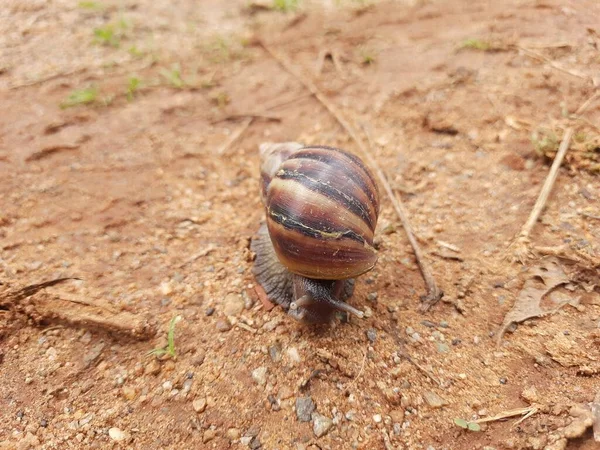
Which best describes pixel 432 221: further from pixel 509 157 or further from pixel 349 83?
pixel 349 83

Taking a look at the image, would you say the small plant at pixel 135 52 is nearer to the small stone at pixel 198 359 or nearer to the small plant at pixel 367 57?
the small plant at pixel 367 57

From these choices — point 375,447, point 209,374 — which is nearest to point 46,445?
point 209,374

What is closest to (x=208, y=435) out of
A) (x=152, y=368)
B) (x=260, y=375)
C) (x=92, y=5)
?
(x=260, y=375)

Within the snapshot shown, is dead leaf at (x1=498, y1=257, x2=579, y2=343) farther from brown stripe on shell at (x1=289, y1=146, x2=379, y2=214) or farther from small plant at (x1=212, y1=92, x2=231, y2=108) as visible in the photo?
small plant at (x1=212, y1=92, x2=231, y2=108)

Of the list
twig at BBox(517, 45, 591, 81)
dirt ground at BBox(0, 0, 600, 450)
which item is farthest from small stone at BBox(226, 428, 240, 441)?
twig at BBox(517, 45, 591, 81)

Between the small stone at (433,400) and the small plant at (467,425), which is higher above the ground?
the small plant at (467,425)

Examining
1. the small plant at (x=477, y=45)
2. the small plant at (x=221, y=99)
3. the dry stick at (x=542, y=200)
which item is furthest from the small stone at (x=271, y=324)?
the small plant at (x=477, y=45)

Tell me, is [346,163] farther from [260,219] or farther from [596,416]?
[596,416]
